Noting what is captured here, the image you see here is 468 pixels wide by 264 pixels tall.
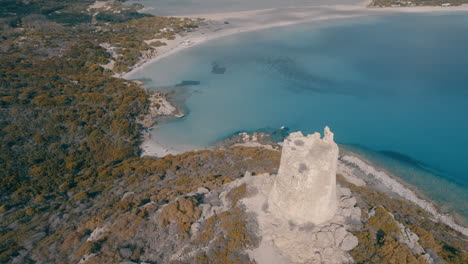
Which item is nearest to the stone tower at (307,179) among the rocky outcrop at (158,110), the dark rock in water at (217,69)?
the rocky outcrop at (158,110)

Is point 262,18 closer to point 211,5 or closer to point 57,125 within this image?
point 211,5

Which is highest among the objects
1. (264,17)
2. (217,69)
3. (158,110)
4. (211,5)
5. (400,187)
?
(211,5)

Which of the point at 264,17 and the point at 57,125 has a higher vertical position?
the point at 264,17

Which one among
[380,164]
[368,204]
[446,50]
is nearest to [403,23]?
[446,50]

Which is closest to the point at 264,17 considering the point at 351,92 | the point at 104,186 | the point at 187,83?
the point at 187,83

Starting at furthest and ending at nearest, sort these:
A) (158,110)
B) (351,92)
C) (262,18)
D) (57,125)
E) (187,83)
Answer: (262,18) → (187,83) → (351,92) → (158,110) → (57,125)

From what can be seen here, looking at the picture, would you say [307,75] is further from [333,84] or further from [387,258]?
[387,258]

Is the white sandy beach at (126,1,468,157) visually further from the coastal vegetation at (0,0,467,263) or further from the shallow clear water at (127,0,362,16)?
the coastal vegetation at (0,0,467,263)
